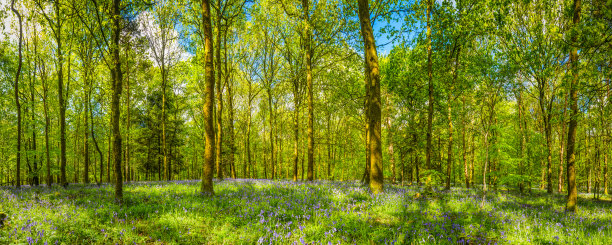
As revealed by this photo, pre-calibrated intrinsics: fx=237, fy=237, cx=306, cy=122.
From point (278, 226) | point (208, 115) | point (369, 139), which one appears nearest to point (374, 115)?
point (369, 139)

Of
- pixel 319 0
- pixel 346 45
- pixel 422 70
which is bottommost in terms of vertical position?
pixel 422 70

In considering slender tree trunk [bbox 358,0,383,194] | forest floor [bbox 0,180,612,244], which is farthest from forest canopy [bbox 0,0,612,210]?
forest floor [bbox 0,180,612,244]

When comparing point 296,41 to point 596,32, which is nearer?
point 596,32

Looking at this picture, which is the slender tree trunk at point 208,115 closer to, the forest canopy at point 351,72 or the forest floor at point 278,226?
the forest canopy at point 351,72

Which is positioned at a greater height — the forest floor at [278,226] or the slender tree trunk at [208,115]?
the slender tree trunk at [208,115]

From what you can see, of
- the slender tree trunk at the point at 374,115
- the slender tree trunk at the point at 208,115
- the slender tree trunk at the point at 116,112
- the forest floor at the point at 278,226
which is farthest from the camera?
the slender tree trunk at the point at 374,115

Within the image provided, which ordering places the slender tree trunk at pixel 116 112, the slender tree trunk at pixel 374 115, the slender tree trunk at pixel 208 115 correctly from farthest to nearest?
the slender tree trunk at pixel 374 115, the slender tree trunk at pixel 208 115, the slender tree trunk at pixel 116 112

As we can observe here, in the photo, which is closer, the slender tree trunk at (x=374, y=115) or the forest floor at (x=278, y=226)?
the forest floor at (x=278, y=226)

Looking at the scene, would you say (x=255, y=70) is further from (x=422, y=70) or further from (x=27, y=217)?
(x=27, y=217)

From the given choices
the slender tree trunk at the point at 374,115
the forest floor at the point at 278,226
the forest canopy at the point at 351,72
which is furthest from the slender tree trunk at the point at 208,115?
the slender tree trunk at the point at 374,115

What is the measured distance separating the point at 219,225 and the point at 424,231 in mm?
4309

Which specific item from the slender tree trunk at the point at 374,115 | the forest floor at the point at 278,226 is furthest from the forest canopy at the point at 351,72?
the forest floor at the point at 278,226

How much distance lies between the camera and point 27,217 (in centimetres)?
502

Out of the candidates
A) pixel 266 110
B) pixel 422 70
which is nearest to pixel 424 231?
pixel 422 70
